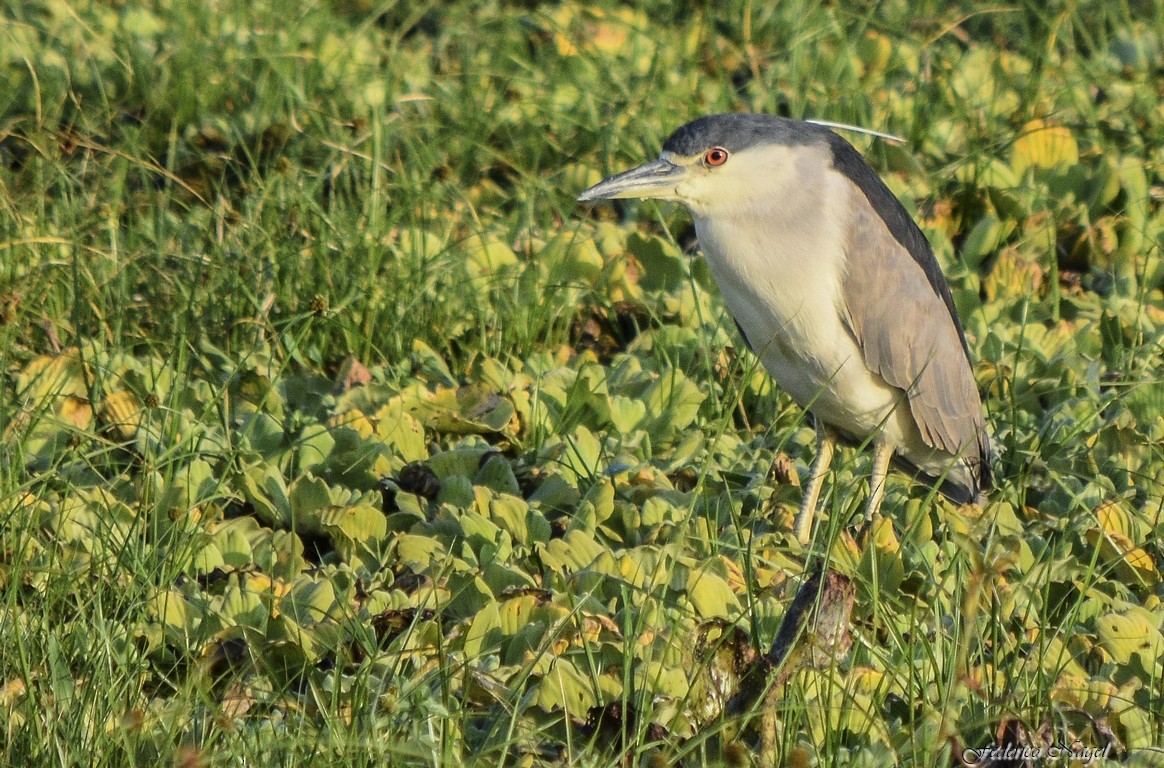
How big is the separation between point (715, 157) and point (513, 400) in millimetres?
906

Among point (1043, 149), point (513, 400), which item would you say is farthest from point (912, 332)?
point (1043, 149)

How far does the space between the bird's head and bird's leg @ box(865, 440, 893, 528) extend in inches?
30.6

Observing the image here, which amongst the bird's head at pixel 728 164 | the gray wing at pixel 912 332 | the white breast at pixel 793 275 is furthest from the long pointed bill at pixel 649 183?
the gray wing at pixel 912 332

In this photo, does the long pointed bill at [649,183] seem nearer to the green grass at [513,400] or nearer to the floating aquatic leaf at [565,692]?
the green grass at [513,400]

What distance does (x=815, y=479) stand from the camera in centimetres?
375

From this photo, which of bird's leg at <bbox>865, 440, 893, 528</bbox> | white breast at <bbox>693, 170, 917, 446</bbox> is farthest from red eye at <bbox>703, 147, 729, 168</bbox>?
bird's leg at <bbox>865, 440, 893, 528</bbox>

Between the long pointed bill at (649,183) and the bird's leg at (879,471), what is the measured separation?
89 centimetres

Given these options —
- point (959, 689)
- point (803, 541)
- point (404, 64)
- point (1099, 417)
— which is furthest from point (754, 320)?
point (404, 64)

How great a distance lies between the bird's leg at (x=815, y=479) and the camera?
3727mm

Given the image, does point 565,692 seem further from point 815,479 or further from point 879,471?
point 879,471

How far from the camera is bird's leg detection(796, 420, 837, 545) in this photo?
12.2 ft

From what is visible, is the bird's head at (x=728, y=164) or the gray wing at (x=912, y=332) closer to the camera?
the bird's head at (x=728, y=164)

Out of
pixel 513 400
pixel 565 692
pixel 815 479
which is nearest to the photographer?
pixel 565 692

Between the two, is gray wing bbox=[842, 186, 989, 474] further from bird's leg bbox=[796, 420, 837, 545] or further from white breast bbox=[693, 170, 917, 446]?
bird's leg bbox=[796, 420, 837, 545]
